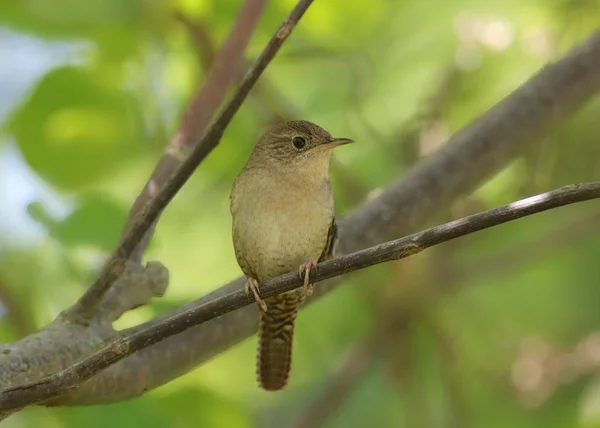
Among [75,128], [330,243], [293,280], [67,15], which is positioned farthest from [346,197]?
[293,280]

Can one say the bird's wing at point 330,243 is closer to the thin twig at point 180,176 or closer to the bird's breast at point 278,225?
the bird's breast at point 278,225

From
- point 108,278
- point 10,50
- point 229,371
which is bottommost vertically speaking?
point 108,278

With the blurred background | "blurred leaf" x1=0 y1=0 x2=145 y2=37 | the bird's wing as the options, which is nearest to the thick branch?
the bird's wing

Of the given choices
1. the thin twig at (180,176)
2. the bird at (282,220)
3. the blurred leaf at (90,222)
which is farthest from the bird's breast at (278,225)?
the thin twig at (180,176)

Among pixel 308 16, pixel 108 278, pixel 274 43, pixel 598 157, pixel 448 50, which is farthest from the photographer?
pixel 598 157

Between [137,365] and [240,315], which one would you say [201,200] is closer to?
[240,315]

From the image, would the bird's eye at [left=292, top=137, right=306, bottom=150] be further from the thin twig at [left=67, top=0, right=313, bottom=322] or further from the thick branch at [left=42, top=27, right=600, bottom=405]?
the thin twig at [left=67, top=0, right=313, bottom=322]

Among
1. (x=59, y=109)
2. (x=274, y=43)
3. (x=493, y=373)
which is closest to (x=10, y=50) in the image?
(x=59, y=109)
